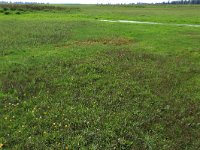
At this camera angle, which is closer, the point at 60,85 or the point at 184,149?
the point at 184,149

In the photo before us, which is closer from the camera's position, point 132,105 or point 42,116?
point 42,116

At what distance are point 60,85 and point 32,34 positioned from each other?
51.9 feet

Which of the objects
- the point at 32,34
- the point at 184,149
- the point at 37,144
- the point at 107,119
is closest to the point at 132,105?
the point at 107,119

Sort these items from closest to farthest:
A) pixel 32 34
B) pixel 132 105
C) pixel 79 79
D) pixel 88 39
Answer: pixel 132 105 < pixel 79 79 < pixel 88 39 < pixel 32 34

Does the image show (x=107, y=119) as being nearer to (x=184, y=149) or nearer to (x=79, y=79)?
(x=184, y=149)

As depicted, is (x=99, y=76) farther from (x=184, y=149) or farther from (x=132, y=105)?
(x=184, y=149)

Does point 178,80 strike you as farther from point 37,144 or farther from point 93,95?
point 37,144

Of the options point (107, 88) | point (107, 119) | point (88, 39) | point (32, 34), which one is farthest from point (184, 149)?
point (32, 34)

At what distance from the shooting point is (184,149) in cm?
707

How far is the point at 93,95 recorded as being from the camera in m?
10.1

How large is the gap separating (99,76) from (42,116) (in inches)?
174

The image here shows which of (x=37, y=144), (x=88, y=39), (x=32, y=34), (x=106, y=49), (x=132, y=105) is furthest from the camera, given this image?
(x=32, y=34)

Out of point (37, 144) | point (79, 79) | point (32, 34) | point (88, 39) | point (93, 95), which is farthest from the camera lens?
point (32, 34)

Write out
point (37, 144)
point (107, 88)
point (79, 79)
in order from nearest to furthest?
1. point (37, 144)
2. point (107, 88)
3. point (79, 79)
